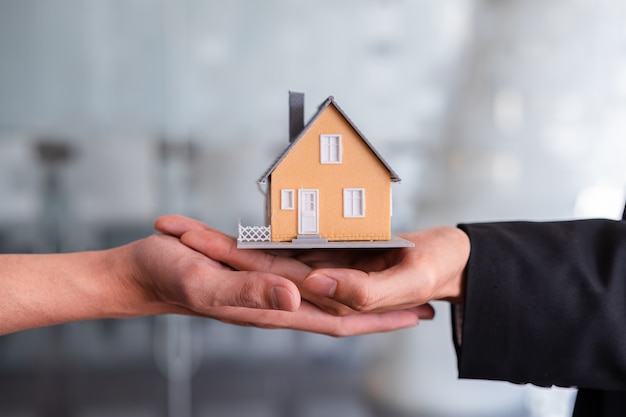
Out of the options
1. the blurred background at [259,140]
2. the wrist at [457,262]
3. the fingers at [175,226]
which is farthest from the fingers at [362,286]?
the blurred background at [259,140]

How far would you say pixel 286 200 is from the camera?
98cm

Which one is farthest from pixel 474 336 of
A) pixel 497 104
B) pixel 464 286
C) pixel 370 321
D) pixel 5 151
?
pixel 5 151

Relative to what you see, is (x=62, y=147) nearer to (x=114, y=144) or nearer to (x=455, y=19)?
(x=114, y=144)

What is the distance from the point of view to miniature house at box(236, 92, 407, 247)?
3.19ft

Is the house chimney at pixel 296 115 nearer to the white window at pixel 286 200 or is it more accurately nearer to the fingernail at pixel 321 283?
the white window at pixel 286 200

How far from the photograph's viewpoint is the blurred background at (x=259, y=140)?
2.24 m

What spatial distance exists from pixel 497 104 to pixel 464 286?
5.37 ft

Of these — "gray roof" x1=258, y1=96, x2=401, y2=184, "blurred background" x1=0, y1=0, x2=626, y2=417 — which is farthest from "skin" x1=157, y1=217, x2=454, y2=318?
"blurred background" x1=0, y1=0, x2=626, y2=417

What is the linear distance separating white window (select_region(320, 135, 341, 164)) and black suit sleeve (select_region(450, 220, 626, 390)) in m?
0.28

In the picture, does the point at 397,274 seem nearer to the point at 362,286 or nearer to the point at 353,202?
the point at 362,286

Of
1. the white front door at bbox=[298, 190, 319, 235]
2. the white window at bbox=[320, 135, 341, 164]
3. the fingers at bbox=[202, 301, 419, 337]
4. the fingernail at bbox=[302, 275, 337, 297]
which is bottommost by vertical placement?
the fingers at bbox=[202, 301, 419, 337]

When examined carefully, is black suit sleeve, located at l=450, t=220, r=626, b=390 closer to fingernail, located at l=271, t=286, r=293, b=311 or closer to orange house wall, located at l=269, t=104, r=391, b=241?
orange house wall, located at l=269, t=104, r=391, b=241

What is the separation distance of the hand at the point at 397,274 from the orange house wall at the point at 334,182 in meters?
0.05

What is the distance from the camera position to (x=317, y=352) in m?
2.35
